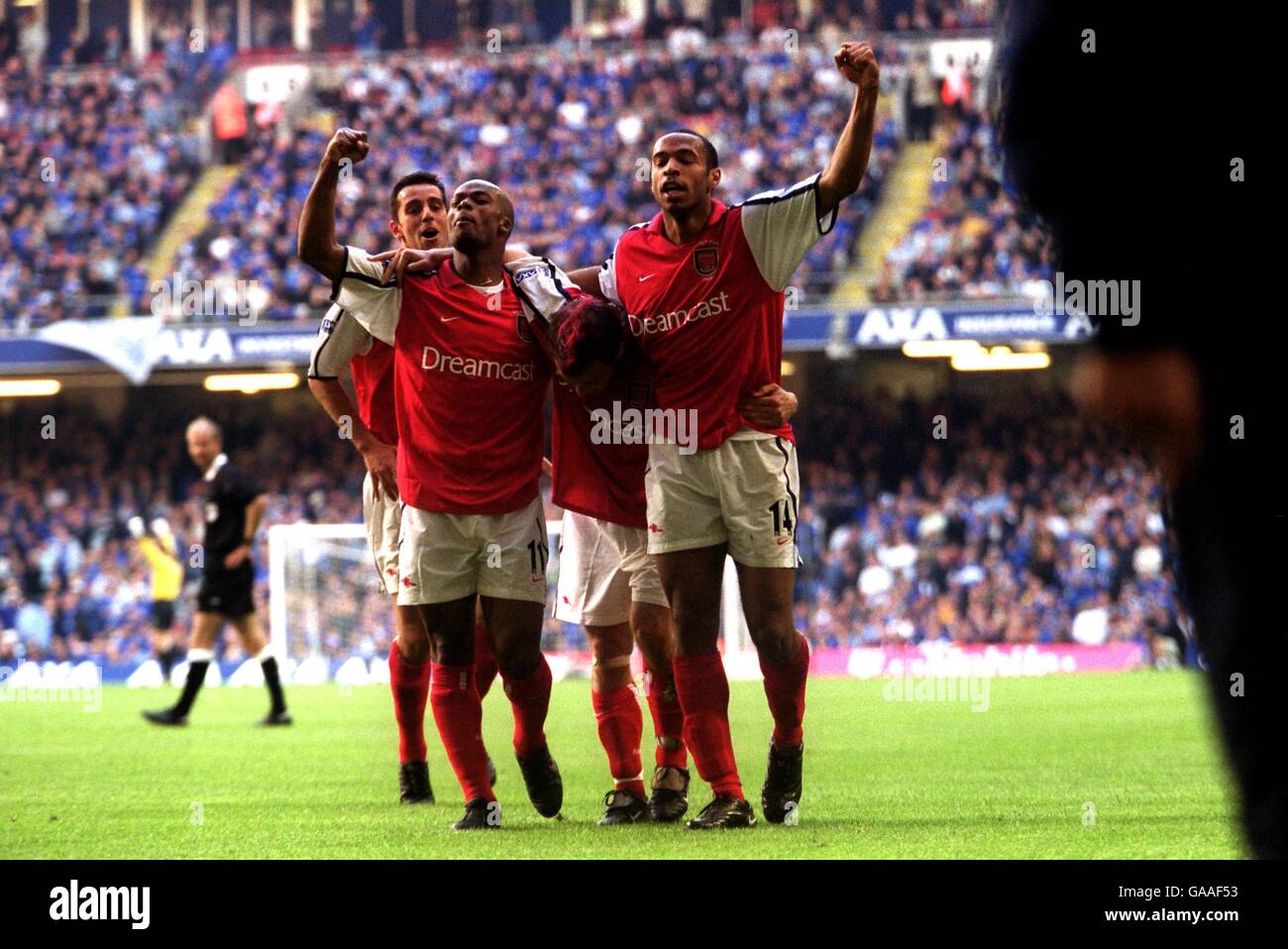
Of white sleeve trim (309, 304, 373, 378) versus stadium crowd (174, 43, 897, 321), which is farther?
stadium crowd (174, 43, 897, 321)

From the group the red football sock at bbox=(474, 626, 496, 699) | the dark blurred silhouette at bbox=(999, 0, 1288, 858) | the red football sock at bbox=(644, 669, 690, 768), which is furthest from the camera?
the red football sock at bbox=(474, 626, 496, 699)

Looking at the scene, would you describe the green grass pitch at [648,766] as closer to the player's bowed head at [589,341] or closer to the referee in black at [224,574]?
the referee in black at [224,574]

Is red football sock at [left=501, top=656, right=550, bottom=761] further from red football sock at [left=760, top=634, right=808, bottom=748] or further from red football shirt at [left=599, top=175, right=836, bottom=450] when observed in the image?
red football shirt at [left=599, top=175, right=836, bottom=450]

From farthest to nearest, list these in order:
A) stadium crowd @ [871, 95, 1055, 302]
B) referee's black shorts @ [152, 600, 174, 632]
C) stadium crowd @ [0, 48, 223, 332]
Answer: stadium crowd @ [0, 48, 223, 332] → stadium crowd @ [871, 95, 1055, 302] → referee's black shorts @ [152, 600, 174, 632]

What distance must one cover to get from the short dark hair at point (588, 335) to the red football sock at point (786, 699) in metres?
1.12

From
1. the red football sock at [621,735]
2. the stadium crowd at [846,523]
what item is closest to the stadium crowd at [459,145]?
the stadium crowd at [846,523]

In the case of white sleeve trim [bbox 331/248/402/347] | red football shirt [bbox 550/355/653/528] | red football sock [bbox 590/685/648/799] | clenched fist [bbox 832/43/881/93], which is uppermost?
clenched fist [bbox 832/43/881/93]

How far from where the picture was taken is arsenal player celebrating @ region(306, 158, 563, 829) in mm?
5332

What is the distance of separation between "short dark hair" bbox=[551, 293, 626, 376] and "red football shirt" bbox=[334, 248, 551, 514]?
1.07 feet

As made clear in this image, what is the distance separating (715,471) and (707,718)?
79 centimetres

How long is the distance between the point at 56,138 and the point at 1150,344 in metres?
25.0

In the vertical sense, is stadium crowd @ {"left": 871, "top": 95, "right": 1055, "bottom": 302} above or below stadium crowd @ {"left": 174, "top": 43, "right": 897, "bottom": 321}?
below

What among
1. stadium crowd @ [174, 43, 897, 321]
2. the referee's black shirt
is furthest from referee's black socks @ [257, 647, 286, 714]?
stadium crowd @ [174, 43, 897, 321]
